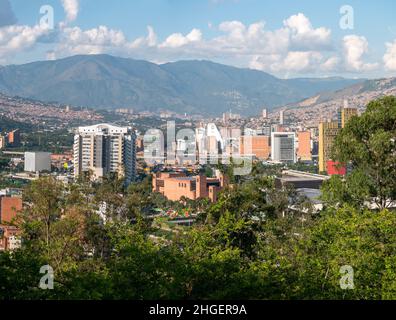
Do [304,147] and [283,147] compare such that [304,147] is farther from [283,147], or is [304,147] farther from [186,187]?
[186,187]

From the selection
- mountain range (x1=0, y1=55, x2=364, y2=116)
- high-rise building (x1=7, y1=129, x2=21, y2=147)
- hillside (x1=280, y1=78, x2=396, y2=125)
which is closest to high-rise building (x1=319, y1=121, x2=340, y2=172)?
high-rise building (x1=7, y1=129, x2=21, y2=147)

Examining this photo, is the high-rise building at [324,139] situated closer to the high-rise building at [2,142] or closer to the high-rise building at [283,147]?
the high-rise building at [283,147]

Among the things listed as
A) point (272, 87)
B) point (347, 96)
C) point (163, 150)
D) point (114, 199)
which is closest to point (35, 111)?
point (163, 150)

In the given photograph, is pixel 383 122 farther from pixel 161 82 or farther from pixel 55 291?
pixel 161 82

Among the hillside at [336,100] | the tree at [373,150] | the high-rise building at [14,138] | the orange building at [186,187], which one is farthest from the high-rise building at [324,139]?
the hillside at [336,100]

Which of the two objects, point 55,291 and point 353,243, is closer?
point 55,291

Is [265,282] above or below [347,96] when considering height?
below
